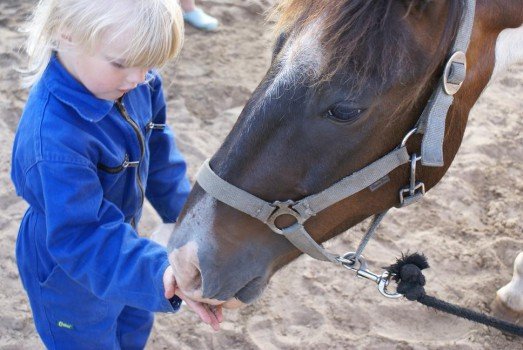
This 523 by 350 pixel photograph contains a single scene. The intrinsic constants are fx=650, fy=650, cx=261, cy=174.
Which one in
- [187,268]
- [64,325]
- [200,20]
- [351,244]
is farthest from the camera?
[200,20]

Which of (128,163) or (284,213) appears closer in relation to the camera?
(284,213)

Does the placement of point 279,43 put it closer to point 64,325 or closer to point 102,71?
point 102,71

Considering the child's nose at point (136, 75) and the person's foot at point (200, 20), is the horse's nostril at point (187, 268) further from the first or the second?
the person's foot at point (200, 20)

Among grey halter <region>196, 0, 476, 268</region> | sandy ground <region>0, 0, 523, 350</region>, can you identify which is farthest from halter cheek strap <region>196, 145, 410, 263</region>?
sandy ground <region>0, 0, 523, 350</region>

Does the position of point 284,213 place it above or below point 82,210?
above

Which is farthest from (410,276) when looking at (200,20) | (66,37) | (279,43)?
(200,20)

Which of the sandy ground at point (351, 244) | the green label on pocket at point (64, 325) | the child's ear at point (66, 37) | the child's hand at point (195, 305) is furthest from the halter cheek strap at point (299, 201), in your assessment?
the sandy ground at point (351, 244)

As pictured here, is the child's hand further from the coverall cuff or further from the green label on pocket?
the green label on pocket

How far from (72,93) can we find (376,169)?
0.85 metres

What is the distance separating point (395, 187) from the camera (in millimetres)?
1826

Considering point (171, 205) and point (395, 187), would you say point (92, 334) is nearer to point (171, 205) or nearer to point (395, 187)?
point (171, 205)

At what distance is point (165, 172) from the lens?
91.8 inches

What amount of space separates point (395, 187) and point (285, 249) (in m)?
0.35

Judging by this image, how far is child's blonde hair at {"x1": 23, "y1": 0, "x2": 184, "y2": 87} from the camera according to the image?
1689 millimetres
